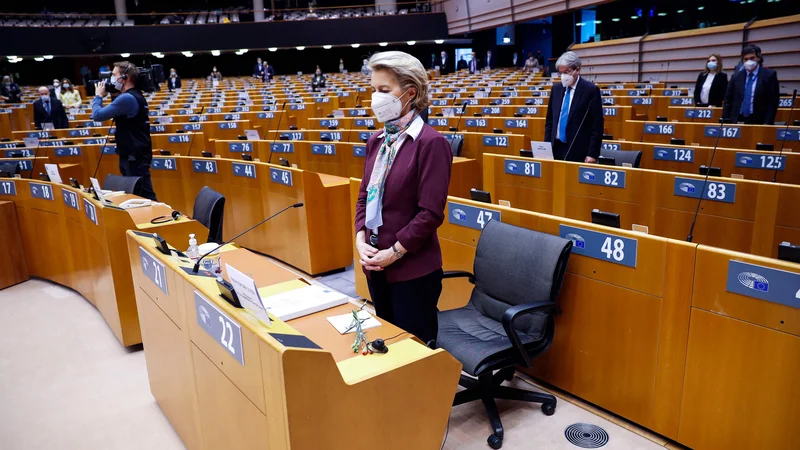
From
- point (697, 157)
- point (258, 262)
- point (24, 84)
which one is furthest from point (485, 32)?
point (258, 262)

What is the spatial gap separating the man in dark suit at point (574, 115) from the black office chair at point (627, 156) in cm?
33

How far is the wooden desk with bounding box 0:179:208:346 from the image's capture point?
3.09 meters

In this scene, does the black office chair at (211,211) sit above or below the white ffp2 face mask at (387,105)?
below

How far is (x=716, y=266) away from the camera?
192cm

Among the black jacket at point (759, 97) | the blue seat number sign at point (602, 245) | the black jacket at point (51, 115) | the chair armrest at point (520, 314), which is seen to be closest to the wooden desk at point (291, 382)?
the chair armrest at point (520, 314)

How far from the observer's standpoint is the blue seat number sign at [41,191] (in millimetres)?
4113

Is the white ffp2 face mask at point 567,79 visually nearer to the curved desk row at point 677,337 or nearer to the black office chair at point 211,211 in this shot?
the curved desk row at point 677,337

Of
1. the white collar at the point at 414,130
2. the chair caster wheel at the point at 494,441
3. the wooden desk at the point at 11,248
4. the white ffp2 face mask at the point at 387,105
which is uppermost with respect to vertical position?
the white ffp2 face mask at the point at 387,105

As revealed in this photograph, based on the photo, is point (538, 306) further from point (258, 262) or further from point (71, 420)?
point (71, 420)

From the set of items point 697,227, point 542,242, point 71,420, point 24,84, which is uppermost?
point 24,84

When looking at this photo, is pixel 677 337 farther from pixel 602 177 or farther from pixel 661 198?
pixel 602 177

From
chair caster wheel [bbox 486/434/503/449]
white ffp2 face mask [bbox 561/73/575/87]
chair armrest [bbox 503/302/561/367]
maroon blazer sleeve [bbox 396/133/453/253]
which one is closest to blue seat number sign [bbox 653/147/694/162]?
white ffp2 face mask [bbox 561/73/575/87]

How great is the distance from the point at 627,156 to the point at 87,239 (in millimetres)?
3752

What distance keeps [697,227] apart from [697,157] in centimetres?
114
